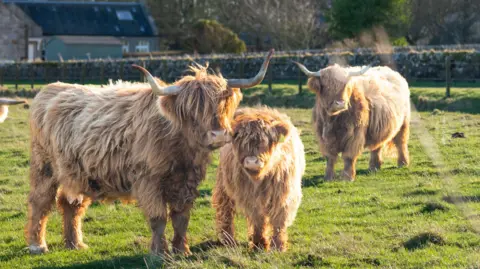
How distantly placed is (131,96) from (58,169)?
2.74ft

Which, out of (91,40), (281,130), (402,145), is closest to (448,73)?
(402,145)

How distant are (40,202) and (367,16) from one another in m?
30.7

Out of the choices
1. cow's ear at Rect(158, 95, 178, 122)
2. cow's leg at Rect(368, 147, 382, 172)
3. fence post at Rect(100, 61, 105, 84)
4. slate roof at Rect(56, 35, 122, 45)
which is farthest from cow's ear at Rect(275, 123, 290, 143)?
slate roof at Rect(56, 35, 122, 45)

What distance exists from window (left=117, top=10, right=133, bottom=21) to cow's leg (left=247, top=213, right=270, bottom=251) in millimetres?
46040

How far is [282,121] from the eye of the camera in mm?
6691

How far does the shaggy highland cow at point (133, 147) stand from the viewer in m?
6.16

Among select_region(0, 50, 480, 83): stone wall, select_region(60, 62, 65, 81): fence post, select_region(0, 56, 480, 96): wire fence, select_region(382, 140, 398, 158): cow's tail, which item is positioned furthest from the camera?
select_region(60, 62, 65, 81): fence post

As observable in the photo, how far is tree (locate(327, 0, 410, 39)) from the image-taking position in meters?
35.6

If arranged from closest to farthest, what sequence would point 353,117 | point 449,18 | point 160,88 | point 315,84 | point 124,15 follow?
point 160,88
point 353,117
point 315,84
point 449,18
point 124,15

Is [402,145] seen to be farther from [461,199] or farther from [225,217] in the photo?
[225,217]

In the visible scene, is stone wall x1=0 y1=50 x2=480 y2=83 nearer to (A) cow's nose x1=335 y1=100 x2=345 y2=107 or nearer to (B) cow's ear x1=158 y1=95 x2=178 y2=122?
(A) cow's nose x1=335 y1=100 x2=345 y2=107

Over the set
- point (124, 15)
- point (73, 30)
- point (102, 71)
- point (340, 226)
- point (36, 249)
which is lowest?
point (36, 249)

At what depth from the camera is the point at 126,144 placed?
21.2ft

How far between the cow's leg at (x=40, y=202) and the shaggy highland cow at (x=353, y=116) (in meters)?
3.89
